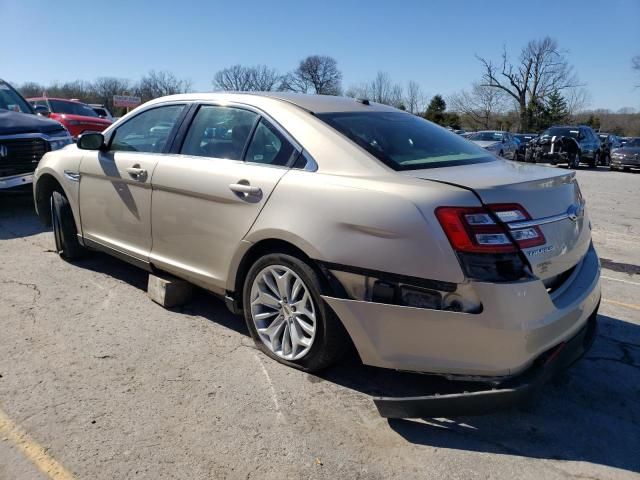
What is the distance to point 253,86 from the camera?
7900 centimetres

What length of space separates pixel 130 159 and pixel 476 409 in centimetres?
313

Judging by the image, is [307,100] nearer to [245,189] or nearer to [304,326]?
[245,189]

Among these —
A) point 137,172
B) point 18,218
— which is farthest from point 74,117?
point 137,172

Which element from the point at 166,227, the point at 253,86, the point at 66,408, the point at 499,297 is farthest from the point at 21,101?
the point at 253,86

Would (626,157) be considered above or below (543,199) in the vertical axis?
below

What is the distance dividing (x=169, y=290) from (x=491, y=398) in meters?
2.58

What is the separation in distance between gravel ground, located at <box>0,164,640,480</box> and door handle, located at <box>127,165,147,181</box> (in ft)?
3.36

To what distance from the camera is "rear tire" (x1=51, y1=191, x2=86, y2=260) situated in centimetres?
494

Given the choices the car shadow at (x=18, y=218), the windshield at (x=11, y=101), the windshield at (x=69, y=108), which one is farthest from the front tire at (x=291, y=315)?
the windshield at (x=69, y=108)

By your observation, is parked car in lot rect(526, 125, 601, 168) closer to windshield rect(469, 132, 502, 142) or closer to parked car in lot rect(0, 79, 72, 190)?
windshield rect(469, 132, 502, 142)

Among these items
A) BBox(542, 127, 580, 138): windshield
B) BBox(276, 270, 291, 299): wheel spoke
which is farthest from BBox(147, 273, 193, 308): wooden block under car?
BBox(542, 127, 580, 138): windshield

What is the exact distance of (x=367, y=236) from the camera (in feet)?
8.45

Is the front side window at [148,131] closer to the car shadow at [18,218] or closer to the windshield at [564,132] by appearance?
the car shadow at [18,218]

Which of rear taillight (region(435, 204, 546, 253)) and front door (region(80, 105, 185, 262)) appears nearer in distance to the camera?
rear taillight (region(435, 204, 546, 253))
